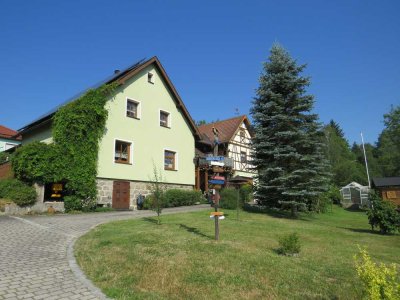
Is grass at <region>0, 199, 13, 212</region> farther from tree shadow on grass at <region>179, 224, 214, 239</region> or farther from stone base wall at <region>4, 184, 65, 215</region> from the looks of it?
tree shadow on grass at <region>179, 224, 214, 239</region>

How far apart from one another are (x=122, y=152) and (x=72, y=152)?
4.01 meters

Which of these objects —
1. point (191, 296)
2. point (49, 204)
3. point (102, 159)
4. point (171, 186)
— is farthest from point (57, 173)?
point (191, 296)

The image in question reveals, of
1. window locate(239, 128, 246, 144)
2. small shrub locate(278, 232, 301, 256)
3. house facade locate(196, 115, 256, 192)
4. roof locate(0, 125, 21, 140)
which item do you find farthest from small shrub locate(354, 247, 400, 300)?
roof locate(0, 125, 21, 140)

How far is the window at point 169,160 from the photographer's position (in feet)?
82.4

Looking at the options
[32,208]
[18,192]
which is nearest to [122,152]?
[32,208]

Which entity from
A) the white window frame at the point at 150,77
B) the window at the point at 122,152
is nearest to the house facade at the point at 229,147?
the white window frame at the point at 150,77

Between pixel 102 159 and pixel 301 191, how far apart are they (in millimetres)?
12448

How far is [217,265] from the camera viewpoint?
21.4ft

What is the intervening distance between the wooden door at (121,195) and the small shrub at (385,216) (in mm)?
14924

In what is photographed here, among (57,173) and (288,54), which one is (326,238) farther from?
(57,173)

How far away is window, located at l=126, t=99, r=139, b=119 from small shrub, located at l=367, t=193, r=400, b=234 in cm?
1632

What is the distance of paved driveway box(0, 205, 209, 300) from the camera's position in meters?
5.17

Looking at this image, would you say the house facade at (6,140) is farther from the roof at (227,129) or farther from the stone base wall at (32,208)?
the stone base wall at (32,208)

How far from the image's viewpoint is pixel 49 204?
1734 cm
